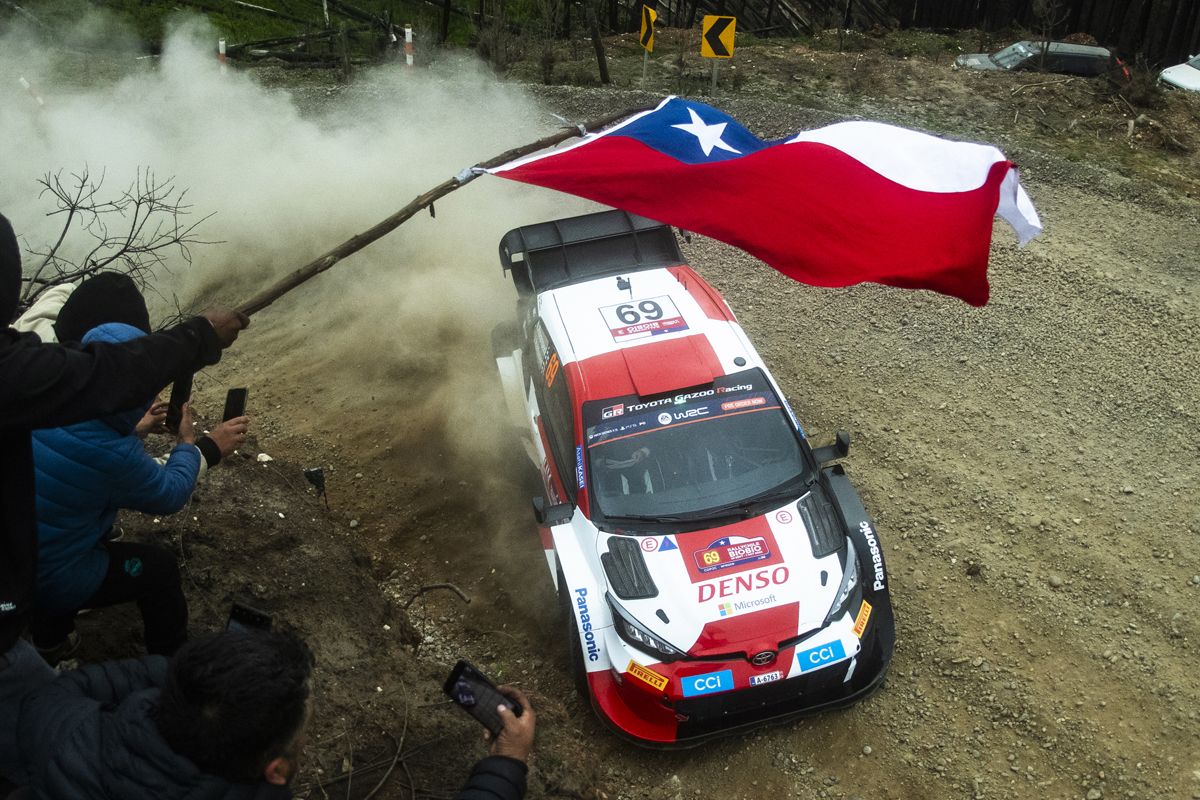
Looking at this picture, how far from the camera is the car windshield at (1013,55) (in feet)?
49.7

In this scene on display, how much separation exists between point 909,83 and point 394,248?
27.4 ft

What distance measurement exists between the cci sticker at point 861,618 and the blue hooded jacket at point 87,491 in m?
3.64

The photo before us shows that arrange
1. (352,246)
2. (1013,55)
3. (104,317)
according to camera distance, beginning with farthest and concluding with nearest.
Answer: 1. (1013,55)
2. (352,246)
3. (104,317)

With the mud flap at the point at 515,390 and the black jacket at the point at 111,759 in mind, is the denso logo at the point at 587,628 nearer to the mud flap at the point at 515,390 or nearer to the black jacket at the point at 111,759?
the mud flap at the point at 515,390

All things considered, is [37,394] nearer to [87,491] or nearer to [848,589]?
[87,491]

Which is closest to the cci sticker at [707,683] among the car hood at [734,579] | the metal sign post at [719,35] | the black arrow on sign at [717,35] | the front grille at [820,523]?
the car hood at [734,579]

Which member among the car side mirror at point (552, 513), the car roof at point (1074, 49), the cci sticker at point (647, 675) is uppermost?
the car roof at point (1074, 49)

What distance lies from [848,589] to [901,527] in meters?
1.76

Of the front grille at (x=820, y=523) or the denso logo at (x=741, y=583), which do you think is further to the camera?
the front grille at (x=820, y=523)

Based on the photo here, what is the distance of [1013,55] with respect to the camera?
50.2ft

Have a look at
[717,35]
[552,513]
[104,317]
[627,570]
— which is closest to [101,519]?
[104,317]

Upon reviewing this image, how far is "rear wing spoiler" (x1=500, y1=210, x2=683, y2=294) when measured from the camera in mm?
7355

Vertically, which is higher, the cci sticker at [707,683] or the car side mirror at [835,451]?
the car side mirror at [835,451]

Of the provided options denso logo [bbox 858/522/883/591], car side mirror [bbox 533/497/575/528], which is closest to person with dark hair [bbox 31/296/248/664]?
car side mirror [bbox 533/497/575/528]
